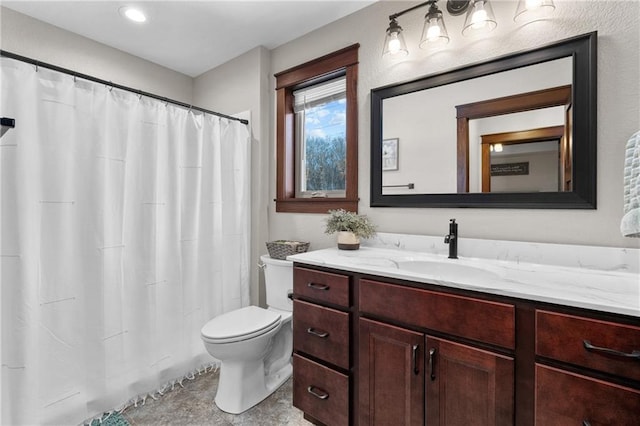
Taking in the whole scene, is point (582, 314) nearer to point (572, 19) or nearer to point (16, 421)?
point (572, 19)

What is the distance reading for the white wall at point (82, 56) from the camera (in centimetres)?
197

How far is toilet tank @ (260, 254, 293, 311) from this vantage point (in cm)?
198

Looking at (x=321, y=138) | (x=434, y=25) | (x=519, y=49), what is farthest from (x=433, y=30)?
(x=321, y=138)

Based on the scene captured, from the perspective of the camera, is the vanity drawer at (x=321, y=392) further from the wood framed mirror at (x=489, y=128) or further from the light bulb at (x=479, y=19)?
the light bulb at (x=479, y=19)

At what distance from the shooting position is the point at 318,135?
2328 mm

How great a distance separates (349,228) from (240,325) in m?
0.85

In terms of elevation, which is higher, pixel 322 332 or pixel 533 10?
pixel 533 10

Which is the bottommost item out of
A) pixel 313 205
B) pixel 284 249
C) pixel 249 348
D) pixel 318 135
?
pixel 249 348

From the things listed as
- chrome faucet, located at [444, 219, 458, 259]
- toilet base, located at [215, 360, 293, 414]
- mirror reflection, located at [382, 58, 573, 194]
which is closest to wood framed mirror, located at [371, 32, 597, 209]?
mirror reflection, located at [382, 58, 573, 194]

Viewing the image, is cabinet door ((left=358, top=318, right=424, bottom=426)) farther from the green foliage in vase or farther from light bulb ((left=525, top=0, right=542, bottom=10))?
light bulb ((left=525, top=0, right=542, bottom=10))

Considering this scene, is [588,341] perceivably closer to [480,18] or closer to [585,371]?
[585,371]

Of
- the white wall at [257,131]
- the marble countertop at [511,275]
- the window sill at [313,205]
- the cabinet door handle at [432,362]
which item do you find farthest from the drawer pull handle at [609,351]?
the white wall at [257,131]

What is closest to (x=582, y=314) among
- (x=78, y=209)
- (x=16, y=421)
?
(x=78, y=209)

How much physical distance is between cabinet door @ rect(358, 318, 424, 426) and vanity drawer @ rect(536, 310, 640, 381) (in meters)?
0.40
